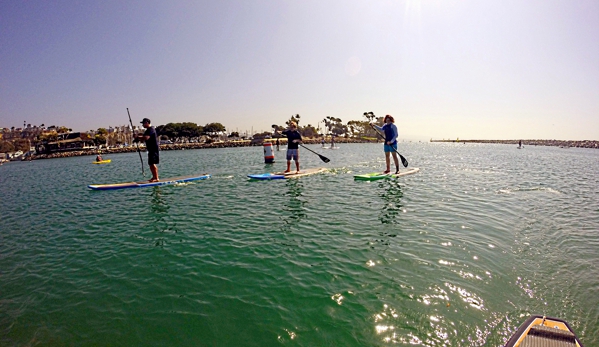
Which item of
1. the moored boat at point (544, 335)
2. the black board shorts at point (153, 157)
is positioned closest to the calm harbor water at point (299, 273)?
the moored boat at point (544, 335)

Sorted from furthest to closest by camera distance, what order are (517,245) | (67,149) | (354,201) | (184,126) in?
(184,126), (67,149), (354,201), (517,245)

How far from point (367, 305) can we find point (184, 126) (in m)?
116

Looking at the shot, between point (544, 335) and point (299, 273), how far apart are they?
3588mm

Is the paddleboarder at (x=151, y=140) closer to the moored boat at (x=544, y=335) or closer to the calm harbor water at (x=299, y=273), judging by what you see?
the calm harbor water at (x=299, y=273)

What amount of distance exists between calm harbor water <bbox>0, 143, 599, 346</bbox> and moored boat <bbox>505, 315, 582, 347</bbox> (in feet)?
1.06

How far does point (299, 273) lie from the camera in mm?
5387

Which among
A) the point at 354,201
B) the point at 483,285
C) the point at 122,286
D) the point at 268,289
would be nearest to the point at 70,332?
the point at 122,286

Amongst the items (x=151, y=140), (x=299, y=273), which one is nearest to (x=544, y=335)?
(x=299, y=273)

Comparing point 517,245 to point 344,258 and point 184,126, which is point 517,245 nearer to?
point 344,258

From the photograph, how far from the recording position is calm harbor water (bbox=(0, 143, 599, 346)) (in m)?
3.93

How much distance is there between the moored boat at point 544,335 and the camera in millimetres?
3191

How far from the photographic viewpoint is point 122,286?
17.1ft

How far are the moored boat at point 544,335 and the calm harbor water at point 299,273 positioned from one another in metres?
0.32

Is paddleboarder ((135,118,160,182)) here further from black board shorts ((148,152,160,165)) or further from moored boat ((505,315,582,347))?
moored boat ((505,315,582,347))
